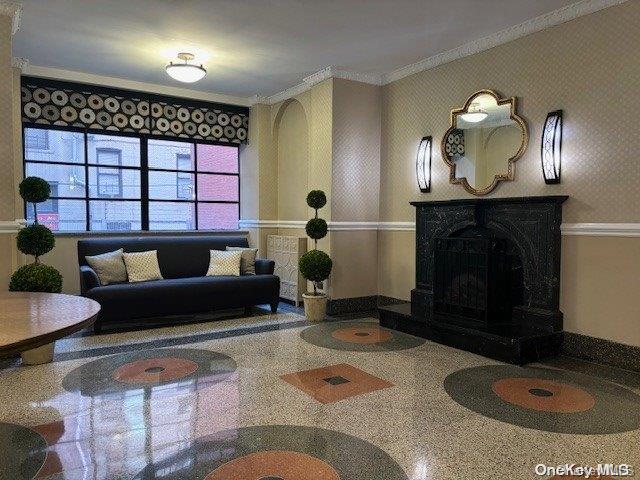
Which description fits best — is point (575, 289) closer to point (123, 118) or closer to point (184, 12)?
point (184, 12)

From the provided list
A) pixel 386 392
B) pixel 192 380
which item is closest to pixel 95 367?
pixel 192 380

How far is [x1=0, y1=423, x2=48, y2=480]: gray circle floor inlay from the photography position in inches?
82.7

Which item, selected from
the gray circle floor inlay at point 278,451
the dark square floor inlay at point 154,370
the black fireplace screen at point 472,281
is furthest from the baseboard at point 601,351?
the dark square floor inlay at point 154,370

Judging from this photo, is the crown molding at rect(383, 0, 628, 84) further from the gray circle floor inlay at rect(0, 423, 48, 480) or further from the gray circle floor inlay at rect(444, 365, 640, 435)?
the gray circle floor inlay at rect(0, 423, 48, 480)

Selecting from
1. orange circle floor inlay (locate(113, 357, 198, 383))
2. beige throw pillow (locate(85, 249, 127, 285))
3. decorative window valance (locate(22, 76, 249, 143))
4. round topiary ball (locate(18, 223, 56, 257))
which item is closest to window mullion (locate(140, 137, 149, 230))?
decorative window valance (locate(22, 76, 249, 143))

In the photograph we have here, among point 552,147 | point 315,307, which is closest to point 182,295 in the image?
point 315,307

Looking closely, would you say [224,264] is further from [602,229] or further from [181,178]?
[602,229]

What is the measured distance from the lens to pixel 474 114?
15.2ft

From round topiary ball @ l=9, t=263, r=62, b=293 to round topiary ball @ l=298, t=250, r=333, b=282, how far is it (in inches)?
95.2

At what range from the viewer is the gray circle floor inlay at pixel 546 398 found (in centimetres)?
260

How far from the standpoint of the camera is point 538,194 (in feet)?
13.5

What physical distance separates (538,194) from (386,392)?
2.28m

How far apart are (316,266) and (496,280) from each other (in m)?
1.91

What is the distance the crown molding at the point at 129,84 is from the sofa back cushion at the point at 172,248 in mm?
1927
